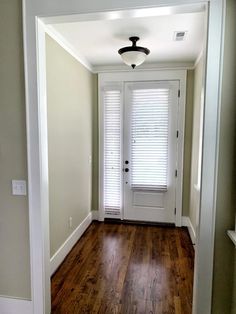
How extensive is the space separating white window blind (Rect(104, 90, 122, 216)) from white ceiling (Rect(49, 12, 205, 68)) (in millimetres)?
684

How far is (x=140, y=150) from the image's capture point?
Answer: 150 inches

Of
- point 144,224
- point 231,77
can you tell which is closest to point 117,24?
point 231,77

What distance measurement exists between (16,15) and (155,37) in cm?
148

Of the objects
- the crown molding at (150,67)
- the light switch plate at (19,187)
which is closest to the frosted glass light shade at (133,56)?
the crown molding at (150,67)

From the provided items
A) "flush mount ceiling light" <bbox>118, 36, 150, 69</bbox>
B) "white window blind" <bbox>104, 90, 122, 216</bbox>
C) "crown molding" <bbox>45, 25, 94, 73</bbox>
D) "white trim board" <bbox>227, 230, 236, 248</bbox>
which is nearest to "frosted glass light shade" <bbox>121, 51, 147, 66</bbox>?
"flush mount ceiling light" <bbox>118, 36, 150, 69</bbox>

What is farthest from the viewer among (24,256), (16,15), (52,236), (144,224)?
(144,224)

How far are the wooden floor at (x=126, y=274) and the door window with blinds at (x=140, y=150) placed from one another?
468mm

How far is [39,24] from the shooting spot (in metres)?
1.69

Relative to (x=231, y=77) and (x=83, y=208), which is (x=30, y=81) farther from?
(x=83, y=208)

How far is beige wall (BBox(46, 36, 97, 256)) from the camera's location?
2.53 m

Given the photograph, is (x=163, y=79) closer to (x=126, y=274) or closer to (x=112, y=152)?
(x=112, y=152)

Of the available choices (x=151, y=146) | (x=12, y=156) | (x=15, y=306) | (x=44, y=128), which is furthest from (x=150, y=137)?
(x=15, y=306)

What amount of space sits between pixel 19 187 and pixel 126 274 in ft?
5.07

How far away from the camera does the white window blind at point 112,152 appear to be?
386 centimetres
